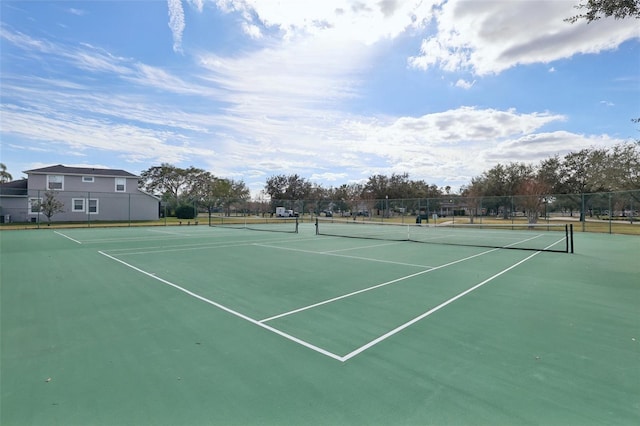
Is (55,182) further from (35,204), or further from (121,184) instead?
(35,204)

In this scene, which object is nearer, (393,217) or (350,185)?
(393,217)

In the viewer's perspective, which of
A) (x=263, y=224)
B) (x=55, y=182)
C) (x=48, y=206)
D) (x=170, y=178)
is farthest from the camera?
(x=170, y=178)

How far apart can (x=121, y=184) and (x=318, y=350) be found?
40.3 m

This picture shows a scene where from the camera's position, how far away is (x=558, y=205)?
26.7 meters

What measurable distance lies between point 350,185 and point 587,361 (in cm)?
6606

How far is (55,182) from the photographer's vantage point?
107ft

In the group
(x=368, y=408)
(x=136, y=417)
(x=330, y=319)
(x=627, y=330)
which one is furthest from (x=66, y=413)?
(x=627, y=330)

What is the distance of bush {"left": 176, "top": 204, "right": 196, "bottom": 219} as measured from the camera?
3878cm

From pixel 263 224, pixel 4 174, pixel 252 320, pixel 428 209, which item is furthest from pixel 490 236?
pixel 4 174

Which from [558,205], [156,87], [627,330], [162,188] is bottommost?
[627,330]

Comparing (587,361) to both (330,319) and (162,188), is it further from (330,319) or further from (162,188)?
(162,188)

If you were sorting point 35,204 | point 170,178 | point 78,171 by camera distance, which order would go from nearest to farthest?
point 35,204, point 78,171, point 170,178

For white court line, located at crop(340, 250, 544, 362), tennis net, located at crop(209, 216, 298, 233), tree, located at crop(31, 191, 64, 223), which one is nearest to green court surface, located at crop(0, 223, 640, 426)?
white court line, located at crop(340, 250, 544, 362)

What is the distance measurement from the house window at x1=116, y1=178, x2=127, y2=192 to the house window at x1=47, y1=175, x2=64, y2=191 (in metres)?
4.90
